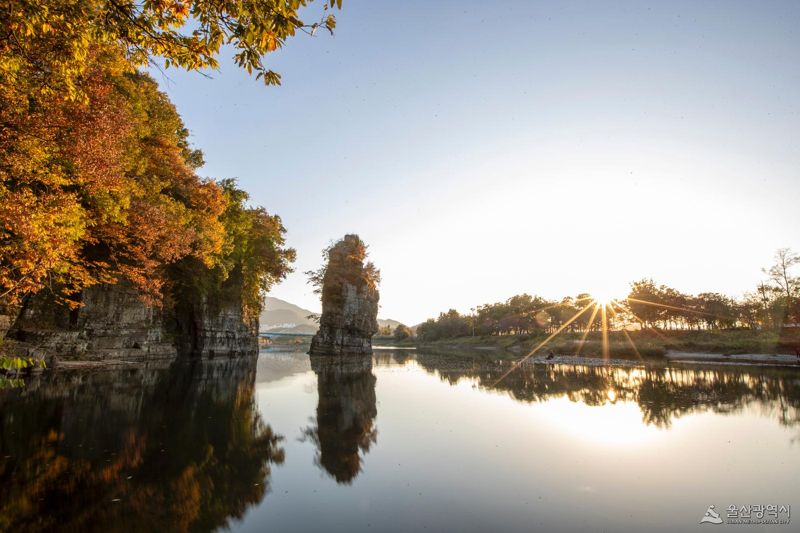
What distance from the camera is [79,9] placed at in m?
4.82

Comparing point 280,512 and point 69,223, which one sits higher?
point 69,223

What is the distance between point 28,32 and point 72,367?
902 inches

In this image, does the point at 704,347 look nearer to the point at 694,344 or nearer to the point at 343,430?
the point at 694,344

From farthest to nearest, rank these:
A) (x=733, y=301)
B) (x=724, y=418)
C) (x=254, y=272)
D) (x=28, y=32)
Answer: (x=733, y=301) → (x=254, y=272) → (x=724, y=418) → (x=28, y=32)

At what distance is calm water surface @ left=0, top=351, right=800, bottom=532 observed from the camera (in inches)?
210

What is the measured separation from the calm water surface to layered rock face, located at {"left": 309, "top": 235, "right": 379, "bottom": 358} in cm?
3639

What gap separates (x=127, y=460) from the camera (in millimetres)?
7137

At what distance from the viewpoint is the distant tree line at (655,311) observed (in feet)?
200

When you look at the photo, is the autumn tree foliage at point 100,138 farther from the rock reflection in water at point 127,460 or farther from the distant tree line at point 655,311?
the distant tree line at point 655,311

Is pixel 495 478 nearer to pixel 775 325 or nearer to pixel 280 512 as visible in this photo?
pixel 280 512

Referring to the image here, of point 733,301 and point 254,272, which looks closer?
point 254,272

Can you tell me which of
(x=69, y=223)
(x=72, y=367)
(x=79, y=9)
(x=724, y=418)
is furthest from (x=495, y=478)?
(x=72, y=367)

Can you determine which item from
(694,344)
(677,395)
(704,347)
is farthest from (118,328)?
(694,344)

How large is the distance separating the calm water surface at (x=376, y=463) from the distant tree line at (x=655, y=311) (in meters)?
65.8
